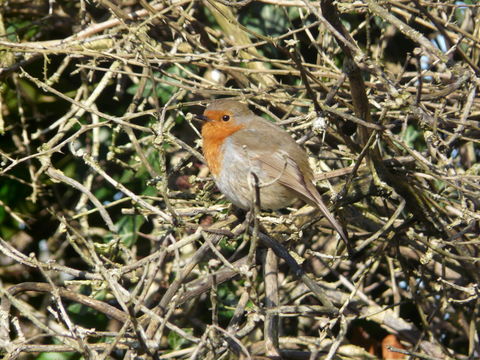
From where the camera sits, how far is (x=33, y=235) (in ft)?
15.8

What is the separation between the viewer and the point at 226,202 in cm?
397

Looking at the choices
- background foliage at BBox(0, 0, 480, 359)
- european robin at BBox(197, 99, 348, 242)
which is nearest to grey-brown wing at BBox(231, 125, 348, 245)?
european robin at BBox(197, 99, 348, 242)

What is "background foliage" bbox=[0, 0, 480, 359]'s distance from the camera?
3.02 metres

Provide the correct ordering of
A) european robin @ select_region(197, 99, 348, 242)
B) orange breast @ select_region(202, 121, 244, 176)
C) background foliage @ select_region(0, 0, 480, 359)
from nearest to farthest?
background foliage @ select_region(0, 0, 480, 359), european robin @ select_region(197, 99, 348, 242), orange breast @ select_region(202, 121, 244, 176)

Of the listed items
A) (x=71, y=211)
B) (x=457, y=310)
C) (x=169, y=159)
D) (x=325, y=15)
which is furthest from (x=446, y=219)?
(x=71, y=211)

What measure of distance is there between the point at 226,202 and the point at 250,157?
1.09 feet

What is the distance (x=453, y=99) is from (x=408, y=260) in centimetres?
97

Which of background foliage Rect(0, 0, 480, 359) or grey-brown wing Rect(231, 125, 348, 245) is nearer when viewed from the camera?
background foliage Rect(0, 0, 480, 359)

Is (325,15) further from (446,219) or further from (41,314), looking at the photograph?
(41,314)

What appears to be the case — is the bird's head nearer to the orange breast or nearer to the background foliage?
the orange breast

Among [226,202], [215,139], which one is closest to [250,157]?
[215,139]

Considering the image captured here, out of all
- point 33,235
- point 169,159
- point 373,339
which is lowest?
point 373,339

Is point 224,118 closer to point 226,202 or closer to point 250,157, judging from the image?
point 250,157

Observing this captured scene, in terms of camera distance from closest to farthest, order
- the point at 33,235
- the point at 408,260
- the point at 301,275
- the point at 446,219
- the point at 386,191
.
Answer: the point at 301,275 → the point at 386,191 → the point at 446,219 → the point at 408,260 → the point at 33,235
